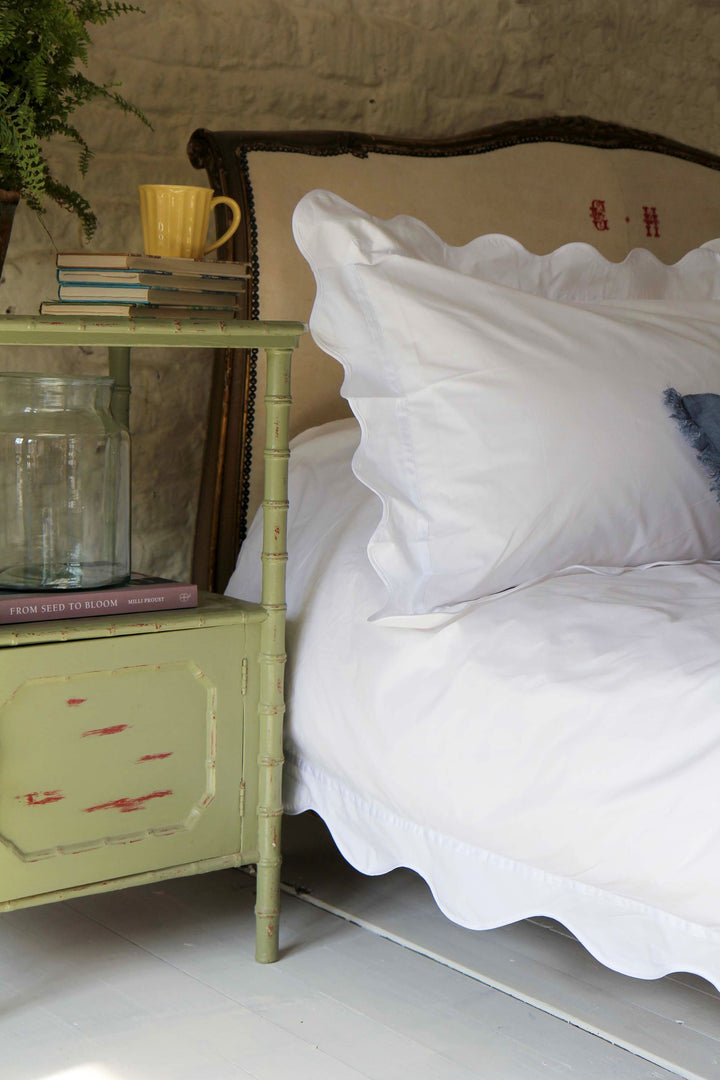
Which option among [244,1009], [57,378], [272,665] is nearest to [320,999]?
[244,1009]

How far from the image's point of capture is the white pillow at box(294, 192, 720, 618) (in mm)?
1554

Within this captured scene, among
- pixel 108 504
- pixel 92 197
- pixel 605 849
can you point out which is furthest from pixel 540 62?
pixel 605 849

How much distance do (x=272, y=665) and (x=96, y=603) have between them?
254 millimetres

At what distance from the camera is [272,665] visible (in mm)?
1679

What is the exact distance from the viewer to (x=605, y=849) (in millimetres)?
1295

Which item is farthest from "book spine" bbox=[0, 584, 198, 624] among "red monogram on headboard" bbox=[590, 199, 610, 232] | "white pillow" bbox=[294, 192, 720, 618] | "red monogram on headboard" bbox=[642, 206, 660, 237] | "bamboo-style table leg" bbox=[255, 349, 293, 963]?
"red monogram on headboard" bbox=[642, 206, 660, 237]

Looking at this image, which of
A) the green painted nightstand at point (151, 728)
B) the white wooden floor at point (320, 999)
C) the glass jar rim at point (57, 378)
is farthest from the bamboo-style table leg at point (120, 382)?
the white wooden floor at point (320, 999)

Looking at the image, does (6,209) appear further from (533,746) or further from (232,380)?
(533,746)

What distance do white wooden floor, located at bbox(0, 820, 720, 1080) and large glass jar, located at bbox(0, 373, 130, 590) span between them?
1.70ft

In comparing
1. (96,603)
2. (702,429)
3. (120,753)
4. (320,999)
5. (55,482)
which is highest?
(702,429)

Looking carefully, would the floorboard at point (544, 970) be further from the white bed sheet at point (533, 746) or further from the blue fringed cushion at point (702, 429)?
the blue fringed cushion at point (702, 429)

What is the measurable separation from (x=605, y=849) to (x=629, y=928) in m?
0.09

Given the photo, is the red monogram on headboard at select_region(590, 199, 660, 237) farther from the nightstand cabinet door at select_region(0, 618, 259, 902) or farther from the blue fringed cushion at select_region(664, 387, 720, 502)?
the nightstand cabinet door at select_region(0, 618, 259, 902)

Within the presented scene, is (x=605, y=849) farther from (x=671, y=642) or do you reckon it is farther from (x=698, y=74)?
(x=698, y=74)
